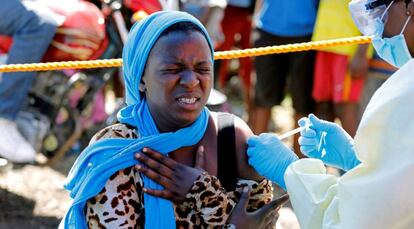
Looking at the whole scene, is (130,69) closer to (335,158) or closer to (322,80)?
(335,158)

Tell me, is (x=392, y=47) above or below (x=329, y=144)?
above

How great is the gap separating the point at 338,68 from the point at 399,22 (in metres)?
3.00

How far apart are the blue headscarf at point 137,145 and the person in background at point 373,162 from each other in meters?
0.29

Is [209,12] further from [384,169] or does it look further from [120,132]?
[384,169]

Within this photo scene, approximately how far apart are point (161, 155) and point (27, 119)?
300 centimetres

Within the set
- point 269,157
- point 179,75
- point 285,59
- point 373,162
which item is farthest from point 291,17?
point 373,162

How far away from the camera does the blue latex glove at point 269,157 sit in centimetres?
279

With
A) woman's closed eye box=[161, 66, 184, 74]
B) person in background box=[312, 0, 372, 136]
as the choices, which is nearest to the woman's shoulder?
woman's closed eye box=[161, 66, 184, 74]

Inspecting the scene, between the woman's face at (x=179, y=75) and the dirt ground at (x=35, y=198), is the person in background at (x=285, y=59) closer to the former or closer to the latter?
the dirt ground at (x=35, y=198)

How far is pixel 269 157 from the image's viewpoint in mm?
2799

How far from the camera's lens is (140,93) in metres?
2.82

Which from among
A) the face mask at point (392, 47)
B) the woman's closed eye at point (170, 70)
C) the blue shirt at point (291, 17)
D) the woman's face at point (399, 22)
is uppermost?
the woman's face at point (399, 22)

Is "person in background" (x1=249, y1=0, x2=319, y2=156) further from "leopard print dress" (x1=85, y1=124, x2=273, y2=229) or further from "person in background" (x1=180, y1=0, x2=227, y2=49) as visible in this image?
"leopard print dress" (x1=85, y1=124, x2=273, y2=229)

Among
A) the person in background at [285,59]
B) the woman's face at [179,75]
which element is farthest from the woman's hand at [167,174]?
the person in background at [285,59]
